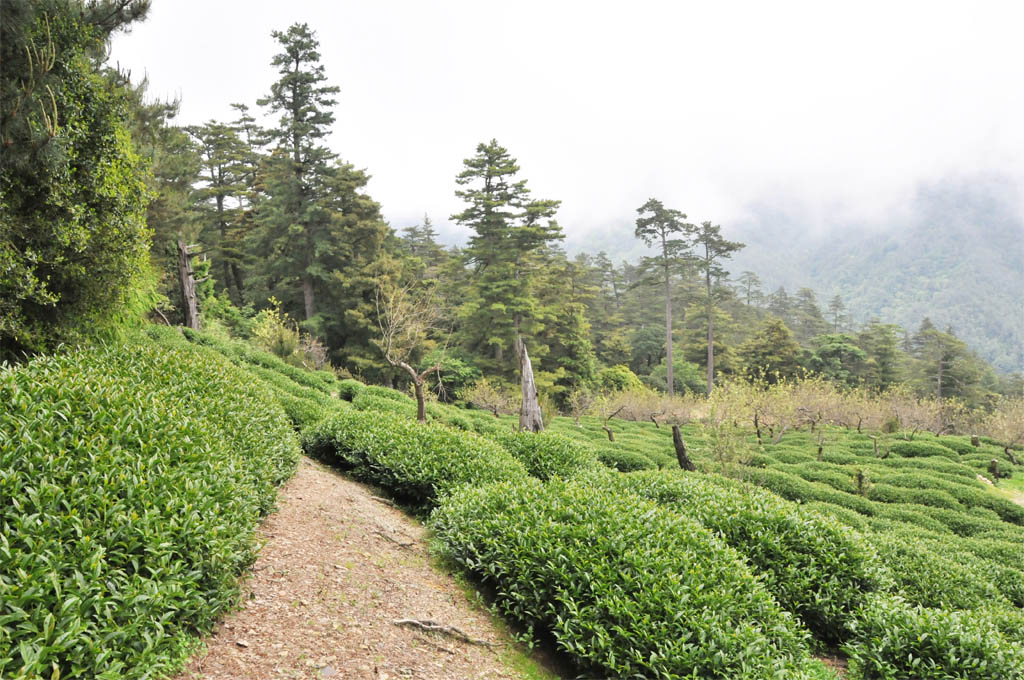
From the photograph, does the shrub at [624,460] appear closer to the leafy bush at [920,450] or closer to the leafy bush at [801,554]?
the leafy bush at [801,554]

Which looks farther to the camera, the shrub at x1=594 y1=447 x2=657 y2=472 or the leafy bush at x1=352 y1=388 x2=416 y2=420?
the shrub at x1=594 y1=447 x2=657 y2=472

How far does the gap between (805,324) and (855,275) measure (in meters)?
159

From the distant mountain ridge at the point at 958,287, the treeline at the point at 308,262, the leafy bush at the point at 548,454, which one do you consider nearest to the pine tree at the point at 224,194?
the treeline at the point at 308,262

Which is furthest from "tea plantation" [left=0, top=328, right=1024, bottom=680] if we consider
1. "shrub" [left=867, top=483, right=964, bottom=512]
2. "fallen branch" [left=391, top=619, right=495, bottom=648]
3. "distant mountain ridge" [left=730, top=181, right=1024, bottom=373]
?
"distant mountain ridge" [left=730, top=181, right=1024, bottom=373]

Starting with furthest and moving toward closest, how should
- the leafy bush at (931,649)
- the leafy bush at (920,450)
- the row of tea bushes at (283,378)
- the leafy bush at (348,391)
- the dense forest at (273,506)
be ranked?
the leafy bush at (920,450) < the leafy bush at (348,391) < the row of tea bushes at (283,378) < the leafy bush at (931,649) < the dense forest at (273,506)

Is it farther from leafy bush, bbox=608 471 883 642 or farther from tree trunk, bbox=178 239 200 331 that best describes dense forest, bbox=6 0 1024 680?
tree trunk, bbox=178 239 200 331

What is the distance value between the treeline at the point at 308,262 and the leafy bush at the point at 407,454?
377cm

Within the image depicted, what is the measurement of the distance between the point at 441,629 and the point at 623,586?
166 centimetres

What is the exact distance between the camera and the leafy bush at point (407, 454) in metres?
7.51

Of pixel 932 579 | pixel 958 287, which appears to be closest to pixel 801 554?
pixel 932 579

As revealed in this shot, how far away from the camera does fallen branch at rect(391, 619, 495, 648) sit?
13.5 feet

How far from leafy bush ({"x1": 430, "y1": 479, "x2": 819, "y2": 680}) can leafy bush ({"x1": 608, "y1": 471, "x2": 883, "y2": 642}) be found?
723 millimetres

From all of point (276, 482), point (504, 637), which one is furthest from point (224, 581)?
point (276, 482)

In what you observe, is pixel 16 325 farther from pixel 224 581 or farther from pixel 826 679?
pixel 826 679
